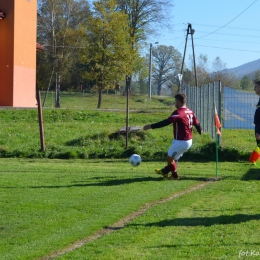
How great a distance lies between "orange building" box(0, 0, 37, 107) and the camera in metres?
37.5

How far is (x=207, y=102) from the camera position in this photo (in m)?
21.7

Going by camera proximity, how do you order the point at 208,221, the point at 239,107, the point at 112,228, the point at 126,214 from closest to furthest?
1. the point at 112,228
2. the point at 208,221
3. the point at 126,214
4. the point at 239,107

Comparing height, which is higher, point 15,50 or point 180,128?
point 15,50

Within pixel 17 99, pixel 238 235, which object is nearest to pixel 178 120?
pixel 238 235

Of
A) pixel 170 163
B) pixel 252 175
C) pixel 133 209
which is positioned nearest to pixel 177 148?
pixel 170 163

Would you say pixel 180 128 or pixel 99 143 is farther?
pixel 99 143

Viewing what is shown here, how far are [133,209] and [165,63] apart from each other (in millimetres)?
93263

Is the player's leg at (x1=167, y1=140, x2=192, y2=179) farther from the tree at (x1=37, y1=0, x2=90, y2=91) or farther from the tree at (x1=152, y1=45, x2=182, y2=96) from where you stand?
the tree at (x1=152, y1=45, x2=182, y2=96)

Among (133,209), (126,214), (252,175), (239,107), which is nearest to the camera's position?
(126,214)

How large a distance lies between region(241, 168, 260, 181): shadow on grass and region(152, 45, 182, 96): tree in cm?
8482

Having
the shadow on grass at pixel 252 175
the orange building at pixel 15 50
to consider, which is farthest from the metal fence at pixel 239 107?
the orange building at pixel 15 50

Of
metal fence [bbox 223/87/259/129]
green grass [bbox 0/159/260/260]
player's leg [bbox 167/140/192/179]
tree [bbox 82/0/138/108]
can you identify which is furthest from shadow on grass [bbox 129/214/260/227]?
tree [bbox 82/0/138/108]

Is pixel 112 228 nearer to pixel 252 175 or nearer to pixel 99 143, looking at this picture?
pixel 252 175

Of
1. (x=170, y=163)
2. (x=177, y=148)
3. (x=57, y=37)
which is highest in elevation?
(x=57, y=37)
